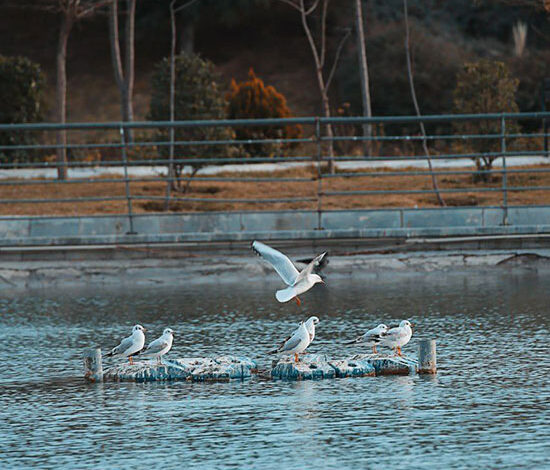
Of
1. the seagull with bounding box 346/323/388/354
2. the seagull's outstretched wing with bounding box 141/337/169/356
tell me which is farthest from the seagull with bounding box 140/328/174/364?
the seagull with bounding box 346/323/388/354

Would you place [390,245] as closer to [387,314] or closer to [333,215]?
[333,215]

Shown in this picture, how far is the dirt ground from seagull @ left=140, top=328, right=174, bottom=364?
11.8 meters

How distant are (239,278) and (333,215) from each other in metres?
2.01

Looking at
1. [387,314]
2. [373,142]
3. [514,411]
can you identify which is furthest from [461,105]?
[514,411]

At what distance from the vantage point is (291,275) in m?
11.1

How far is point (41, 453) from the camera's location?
25.4 ft

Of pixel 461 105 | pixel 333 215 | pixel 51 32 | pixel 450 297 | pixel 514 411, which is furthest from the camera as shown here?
pixel 51 32

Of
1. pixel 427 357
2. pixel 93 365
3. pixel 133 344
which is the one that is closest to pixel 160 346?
pixel 133 344

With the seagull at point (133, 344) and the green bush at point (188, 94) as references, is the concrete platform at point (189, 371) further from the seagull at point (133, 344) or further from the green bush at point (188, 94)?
the green bush at point (188, 94)

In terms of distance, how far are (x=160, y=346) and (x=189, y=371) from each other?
1.05ft

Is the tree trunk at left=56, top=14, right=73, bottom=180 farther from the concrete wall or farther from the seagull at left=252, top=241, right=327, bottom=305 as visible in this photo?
the seagull at left=252, top=241, right=327, bottom=305

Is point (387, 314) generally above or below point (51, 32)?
below

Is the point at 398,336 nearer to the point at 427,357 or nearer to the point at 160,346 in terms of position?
the point at 427,357

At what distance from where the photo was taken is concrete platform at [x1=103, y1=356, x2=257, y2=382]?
1011 centimetres
